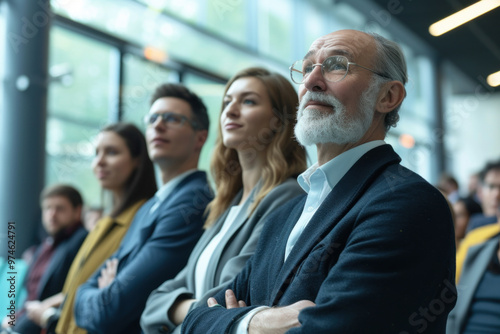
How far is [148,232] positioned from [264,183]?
24.3 inches

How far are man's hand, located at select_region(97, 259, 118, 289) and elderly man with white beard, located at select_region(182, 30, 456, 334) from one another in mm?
783

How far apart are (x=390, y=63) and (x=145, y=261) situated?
1.20 metres

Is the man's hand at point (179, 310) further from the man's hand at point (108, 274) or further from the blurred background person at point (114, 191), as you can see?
the blurred background person at point (114, 191)

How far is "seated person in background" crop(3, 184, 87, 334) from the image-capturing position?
3.06 metres

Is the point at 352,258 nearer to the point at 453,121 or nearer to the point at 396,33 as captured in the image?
the point at 396,33

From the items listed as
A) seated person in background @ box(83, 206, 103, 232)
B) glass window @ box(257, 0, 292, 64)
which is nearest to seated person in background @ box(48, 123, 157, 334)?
seated person in background @ box(83, 206, 103, 232)

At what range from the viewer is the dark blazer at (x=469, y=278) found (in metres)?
2.53

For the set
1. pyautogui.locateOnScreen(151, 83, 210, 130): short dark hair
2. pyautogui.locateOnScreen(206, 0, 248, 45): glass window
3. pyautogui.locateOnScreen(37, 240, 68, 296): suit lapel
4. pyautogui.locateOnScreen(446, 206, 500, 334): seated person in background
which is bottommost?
pyautogui.locateOnScreen(446, 206, 500, 334): seated person in background

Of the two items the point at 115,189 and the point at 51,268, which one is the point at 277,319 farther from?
the point at 51,268

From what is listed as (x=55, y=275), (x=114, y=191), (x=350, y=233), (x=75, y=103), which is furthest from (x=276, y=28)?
(x=350, y=233)

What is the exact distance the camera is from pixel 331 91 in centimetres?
149

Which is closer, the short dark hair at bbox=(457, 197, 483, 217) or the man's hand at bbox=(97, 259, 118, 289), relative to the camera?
the man's hand at bbox=(97, 259, 118, 289)

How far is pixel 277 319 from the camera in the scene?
1243mm

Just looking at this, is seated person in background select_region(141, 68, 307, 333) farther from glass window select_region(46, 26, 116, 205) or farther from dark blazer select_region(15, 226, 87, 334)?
Answer: glass window select_region(46, 26, 116, 205)
